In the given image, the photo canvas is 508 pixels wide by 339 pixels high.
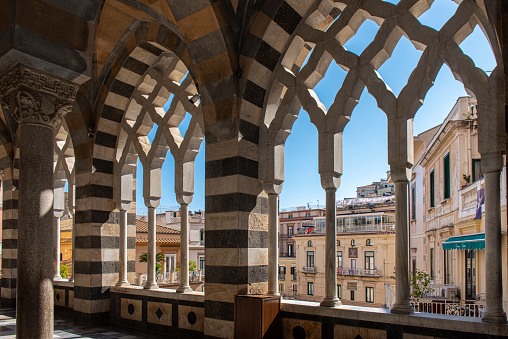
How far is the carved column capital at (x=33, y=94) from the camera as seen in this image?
11.9ft

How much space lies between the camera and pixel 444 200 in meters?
13.5

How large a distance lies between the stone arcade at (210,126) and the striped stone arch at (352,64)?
2 centimetres

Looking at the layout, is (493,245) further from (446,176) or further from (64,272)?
(64,272)

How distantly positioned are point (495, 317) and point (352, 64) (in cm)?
298

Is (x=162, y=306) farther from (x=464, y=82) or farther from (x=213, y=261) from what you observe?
(x=464, y=82)

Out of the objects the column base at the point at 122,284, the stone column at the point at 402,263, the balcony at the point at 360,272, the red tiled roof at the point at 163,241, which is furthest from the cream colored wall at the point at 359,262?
the stone column at the point at 402,263

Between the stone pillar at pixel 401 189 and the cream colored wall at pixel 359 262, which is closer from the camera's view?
the stone pillar at pixel 401 189

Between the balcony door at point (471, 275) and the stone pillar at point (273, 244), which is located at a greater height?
the stone pillar at point (273, 244)

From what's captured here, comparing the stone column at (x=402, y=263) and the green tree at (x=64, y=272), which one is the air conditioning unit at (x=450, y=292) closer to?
the stone column at (x=402, y=263)

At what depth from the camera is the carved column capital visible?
3.61 meters

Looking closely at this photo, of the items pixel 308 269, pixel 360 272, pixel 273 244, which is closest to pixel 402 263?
pixel 273 244

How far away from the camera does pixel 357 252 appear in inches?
1246

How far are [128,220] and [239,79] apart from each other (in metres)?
4.14

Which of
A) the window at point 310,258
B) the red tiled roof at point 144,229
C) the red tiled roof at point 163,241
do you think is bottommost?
the window at point 310,258
